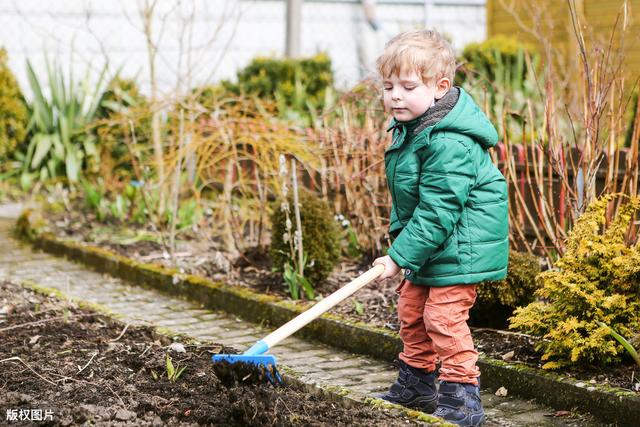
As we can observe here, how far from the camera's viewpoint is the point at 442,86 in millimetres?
3592

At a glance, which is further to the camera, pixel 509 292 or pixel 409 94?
pixel 509 292

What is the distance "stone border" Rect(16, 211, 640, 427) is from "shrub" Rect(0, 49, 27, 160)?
228 cm

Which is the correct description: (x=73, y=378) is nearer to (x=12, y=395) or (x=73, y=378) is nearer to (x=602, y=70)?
(x=12, y=395)

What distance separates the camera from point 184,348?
4.38 meters

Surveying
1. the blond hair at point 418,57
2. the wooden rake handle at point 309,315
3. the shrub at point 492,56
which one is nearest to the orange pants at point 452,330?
the wooden rake handle at point 309,315

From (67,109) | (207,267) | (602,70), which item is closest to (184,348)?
(207,267)

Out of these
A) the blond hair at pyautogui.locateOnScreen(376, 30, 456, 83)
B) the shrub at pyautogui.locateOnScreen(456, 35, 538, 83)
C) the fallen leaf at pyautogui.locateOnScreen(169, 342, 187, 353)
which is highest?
the shrub at pyautogui.locateOnScreen(456, 35, 538, 83)

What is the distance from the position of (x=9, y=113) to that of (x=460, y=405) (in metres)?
7.68

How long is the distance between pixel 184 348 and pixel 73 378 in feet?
2.02

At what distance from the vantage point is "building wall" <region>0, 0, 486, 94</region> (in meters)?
11.0

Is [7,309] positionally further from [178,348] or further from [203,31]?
[203,31]

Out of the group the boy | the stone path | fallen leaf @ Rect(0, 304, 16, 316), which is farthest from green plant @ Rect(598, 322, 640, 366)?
fallen leaf @ Rect(0, 304, 16, 316)

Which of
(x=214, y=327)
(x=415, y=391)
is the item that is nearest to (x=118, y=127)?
(x=214, y=327)

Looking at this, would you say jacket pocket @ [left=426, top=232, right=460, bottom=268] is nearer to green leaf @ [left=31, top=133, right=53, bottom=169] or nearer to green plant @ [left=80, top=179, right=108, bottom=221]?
green plant @ [left=80, top=179, right=108, bottom=221]
